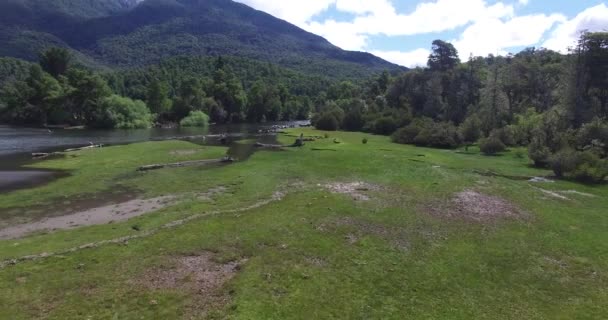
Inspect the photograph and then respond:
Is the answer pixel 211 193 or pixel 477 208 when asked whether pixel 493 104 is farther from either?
pixel 211 193

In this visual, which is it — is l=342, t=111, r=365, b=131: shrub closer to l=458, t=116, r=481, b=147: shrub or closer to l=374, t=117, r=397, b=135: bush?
l=374, t=117, r=397, b=135: bush

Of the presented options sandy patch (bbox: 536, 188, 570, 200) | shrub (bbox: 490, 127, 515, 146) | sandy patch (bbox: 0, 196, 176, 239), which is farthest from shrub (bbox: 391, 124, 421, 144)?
sandy patch (bbox: 0, 196, 176, 239)

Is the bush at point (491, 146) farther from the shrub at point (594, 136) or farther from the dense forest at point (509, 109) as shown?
the shrub at point (594, 136)

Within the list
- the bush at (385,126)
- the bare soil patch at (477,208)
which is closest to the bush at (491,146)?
the bare soil patch at (477,208)

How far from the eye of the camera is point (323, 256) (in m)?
21.6

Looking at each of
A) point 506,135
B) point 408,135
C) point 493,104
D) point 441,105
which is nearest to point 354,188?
point 506,135

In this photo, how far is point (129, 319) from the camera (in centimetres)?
1536

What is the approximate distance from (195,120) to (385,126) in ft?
236

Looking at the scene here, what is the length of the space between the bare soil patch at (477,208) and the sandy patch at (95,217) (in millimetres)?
21697

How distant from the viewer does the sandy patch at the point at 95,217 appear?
27250mm

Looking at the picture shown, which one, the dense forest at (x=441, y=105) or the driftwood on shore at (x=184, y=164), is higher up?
the dense forest at (x=441, y=105)

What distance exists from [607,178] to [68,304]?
52701 millimetres

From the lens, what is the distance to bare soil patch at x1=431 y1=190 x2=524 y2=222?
29.4 meters

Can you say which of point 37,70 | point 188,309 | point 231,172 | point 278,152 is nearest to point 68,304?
point 188,309
